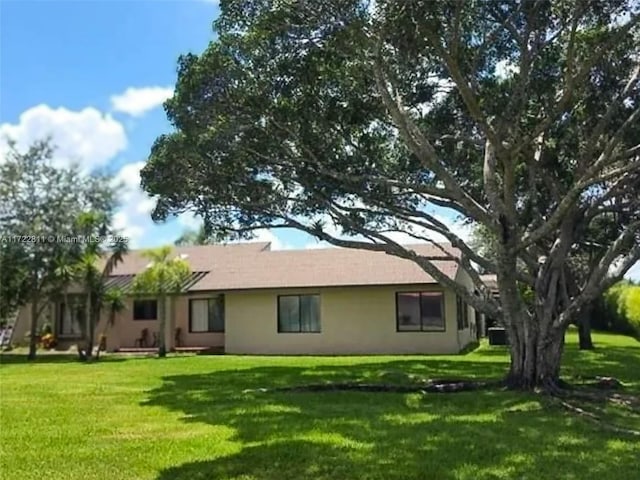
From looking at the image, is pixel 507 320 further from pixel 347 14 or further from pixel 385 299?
pixel 385 299

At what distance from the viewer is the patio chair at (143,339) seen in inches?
1097

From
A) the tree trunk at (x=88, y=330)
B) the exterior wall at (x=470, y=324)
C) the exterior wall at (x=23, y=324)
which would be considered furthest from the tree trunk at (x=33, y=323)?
the exterior wall at (x=470, y=324)

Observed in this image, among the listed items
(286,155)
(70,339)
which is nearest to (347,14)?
(286,155)

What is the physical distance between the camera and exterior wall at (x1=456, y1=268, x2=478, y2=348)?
25173mm

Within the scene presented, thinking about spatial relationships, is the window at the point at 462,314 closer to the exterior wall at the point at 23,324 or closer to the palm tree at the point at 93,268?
the palm tree at the point at 93,268

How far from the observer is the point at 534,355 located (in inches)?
485

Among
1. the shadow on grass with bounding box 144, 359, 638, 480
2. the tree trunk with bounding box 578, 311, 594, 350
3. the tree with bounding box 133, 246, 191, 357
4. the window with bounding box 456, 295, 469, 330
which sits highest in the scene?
the tree with bounding box 133, 246, 191, 357

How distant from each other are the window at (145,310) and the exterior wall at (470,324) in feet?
39.9

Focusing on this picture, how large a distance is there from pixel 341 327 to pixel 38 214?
467 inches

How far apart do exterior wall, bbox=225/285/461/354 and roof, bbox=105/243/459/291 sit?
0.37m

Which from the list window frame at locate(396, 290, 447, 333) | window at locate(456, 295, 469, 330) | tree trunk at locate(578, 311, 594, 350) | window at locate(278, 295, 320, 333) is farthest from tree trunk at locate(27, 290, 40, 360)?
tree trunk at locate(578, 311, 594, 350)

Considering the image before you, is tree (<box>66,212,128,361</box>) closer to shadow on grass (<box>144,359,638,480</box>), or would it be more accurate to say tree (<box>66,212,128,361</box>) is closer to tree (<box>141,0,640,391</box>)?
tree (<box>141,0,640,391</box>)

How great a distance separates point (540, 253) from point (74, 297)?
18.7 meters

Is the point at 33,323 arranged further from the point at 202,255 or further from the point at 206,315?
the point at 202,255
